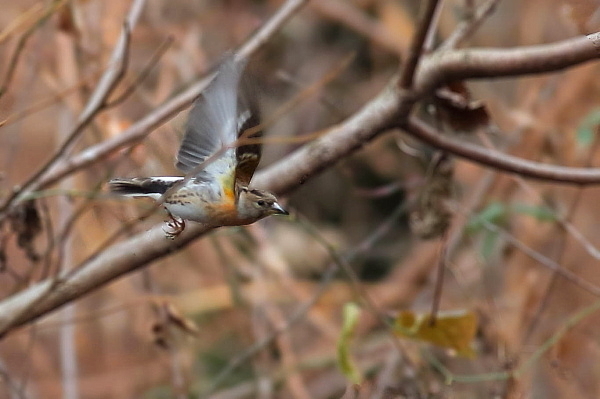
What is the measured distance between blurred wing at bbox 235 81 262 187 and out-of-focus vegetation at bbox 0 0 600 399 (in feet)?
2.15

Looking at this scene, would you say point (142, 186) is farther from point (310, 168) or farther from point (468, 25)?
point (468, 25)

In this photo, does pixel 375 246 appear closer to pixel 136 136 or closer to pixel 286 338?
pixel 286 338

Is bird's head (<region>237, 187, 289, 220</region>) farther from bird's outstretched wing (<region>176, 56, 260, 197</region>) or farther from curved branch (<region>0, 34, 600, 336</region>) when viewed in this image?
curved branch (<region>0, 34, 600, 336</region>)

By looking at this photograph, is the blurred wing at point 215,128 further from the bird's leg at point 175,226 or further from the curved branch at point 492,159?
the curved branch at point 492,159

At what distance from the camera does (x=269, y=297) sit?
6.70 ft

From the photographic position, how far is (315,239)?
187 cm

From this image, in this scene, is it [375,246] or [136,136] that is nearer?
[136,136]

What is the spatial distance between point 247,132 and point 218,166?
1.9 inches

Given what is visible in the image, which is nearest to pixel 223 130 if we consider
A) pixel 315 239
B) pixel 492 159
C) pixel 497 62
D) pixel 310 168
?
pixel 310 168

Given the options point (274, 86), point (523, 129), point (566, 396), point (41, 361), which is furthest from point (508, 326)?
point (41, 361)

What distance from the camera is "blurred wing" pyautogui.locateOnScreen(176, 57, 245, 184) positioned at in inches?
24.4

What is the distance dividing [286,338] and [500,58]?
133cm

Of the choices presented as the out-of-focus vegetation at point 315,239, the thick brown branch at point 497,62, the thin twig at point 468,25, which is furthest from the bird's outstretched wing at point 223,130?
the out-of-focus vegetation at point 315,239

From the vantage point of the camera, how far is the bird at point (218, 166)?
2.04ft
